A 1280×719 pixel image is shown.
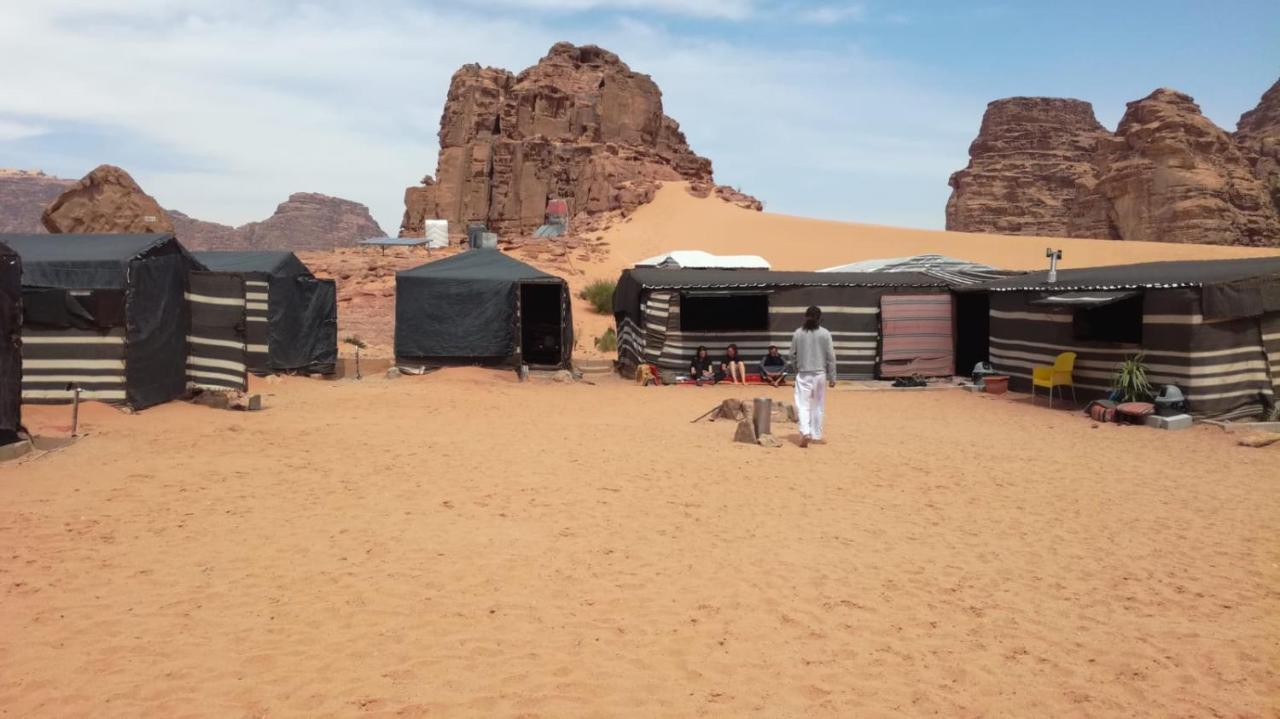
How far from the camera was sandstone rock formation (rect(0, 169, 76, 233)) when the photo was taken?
358ft

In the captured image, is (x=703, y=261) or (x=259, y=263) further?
(x=703, y=261)

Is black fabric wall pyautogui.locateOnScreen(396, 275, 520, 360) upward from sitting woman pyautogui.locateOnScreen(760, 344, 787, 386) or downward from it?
upward

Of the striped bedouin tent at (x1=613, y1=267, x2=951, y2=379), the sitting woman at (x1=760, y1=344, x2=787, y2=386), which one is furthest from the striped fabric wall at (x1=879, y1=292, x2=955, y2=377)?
the sitting woman at (x1=760, y1=344, x2=787, y2=386)

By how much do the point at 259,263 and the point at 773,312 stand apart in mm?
10089

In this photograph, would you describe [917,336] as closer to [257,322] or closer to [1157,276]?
[1157,276]

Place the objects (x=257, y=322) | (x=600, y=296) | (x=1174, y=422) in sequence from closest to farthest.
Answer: (x=1174, y=422)
(x=257, y=322)
(x=600, y=296)

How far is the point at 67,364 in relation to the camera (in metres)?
10.3

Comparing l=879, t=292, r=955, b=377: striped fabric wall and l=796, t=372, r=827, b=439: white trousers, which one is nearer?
l=796, t=372, r=827, b=439: white trousers

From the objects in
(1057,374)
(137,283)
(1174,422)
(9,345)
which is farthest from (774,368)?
(9,345)

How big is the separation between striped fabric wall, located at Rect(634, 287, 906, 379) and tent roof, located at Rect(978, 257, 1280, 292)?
250 cm

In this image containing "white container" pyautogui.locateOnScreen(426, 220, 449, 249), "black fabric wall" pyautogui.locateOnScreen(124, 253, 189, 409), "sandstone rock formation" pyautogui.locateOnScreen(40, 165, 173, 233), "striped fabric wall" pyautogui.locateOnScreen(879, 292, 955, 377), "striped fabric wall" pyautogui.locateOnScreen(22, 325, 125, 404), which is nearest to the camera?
"striped fabric wall" pyautogui.locateOnScreen(22, 325, 125, 404)

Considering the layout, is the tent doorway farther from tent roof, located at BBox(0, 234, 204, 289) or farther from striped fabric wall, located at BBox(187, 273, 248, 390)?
tent roof, located at BBox(0, 234, 204, 289)

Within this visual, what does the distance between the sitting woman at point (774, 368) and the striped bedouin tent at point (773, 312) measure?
0.34m

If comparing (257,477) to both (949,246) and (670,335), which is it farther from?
(949,246)
